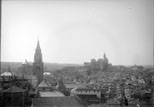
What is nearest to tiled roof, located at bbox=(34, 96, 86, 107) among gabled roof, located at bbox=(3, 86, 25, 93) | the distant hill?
gabled roof, located at bbox=(3, 86, 25, 93)

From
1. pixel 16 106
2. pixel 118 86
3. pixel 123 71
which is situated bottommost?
pixel 16 106

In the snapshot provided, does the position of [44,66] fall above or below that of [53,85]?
above

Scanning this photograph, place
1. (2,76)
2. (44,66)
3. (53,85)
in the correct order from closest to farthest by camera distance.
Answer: (2,76) < (44,66) < (53,85)

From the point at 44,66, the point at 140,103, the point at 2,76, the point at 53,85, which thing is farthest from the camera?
the point at 53,85

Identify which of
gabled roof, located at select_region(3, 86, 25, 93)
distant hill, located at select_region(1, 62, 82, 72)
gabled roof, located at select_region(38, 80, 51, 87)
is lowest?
gabled roof, located at select_region(3, 86, 25, 93)

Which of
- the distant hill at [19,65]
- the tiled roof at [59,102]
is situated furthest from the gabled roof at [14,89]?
the tiled roof at [59,102]

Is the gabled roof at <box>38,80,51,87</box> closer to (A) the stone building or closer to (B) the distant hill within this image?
(B) the distant hill

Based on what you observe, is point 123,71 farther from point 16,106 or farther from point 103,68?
point 16,106

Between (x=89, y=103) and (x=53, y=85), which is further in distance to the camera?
(x=53, y=85)

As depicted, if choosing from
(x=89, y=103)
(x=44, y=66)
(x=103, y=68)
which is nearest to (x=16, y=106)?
(x=44, y=66)

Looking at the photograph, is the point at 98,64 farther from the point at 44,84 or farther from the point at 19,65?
the point at 19,65
